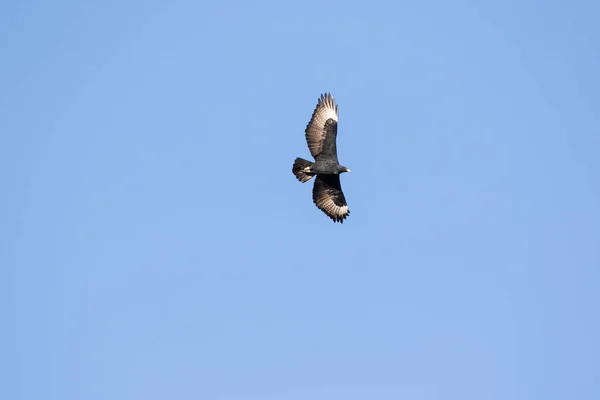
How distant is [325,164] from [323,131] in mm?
1738

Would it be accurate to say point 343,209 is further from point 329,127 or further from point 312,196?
point 329,127

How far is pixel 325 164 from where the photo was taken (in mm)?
33594

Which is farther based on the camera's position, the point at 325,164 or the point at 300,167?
the point at 325,164

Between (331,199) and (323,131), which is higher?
(323,131)

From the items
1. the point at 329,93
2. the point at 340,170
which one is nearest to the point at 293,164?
the point at 340,170

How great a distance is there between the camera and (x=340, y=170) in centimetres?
3388

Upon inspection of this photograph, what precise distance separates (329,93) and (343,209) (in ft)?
17.2

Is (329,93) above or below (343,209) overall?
above

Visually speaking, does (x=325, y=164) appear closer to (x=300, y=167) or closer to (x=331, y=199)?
(x=300, y=167)

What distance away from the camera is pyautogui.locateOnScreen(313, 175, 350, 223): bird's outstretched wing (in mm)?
34625

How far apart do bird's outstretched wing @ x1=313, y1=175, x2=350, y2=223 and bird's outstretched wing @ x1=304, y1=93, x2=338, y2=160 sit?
132 cm

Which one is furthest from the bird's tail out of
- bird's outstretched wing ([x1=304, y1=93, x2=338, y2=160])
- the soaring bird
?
bird's outstretched wing ([x1=304, y1=93, x2=338, y2=160])

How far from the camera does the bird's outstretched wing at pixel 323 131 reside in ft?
112

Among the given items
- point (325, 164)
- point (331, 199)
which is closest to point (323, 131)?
point (325, 164)
